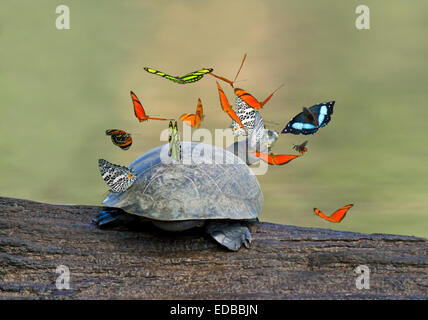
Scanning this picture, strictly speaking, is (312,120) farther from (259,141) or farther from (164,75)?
(259,141)

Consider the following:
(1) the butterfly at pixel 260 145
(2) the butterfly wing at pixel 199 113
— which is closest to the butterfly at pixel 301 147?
(1) the butterfly at pixel 260 145

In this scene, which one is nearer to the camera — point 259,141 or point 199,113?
point 199,113

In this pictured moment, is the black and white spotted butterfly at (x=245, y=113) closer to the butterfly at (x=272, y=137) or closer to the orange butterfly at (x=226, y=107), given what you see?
the orange butterfly at (x=226, y=107)

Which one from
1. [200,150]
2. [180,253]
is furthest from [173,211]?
[200,150]

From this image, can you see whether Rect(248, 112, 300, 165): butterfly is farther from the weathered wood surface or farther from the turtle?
the weathered wood surface

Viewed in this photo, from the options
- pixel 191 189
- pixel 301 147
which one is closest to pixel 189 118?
pixel 191 189

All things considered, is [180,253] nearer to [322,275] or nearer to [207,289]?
[207,289]
